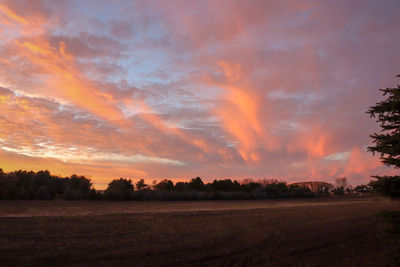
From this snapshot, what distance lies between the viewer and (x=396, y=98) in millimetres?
7898

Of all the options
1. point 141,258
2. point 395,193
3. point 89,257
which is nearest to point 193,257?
point 141,258

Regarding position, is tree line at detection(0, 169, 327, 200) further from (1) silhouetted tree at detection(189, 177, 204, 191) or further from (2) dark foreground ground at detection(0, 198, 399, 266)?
(2) dark foreground ground at detection(0, 198, 399, 266)

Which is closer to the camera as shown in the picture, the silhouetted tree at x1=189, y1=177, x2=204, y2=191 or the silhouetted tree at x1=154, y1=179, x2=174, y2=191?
the silhouetted tree at x1=154, y1=179, x2=174, y2=191

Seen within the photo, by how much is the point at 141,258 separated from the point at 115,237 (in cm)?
585

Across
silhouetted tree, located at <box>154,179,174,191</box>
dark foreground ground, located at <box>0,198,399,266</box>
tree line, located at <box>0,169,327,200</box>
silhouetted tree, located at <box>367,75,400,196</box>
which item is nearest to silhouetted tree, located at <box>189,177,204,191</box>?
silhouetted tree, located at <box>154,179,174,191</box>

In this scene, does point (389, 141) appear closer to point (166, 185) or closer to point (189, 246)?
point (189, 246)

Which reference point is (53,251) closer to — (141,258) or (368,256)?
(141,258)

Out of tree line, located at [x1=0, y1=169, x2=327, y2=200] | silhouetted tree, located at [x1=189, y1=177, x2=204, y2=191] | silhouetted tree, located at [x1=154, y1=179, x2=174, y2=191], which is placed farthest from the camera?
silhouetted tree, located at [x1=189, y1=177, x2=204, y2=191]

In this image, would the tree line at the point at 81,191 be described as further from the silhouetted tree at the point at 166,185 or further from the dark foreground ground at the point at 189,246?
the dark foreground ground at the point at 189,246

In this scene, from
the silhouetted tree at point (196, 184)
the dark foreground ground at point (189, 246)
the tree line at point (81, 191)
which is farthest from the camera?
the silhouetted tree at point (196, 184)

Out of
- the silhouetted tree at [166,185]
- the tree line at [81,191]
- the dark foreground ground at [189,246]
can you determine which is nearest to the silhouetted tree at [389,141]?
the dark foreground ground at [189,246]

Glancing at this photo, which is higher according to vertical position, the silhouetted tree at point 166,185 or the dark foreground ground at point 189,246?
the silhouetted tree at point 166,185

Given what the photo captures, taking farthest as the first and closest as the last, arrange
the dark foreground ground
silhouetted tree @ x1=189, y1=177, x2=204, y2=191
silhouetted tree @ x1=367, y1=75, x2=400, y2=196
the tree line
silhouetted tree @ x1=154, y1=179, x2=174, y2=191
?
1. silhouetted tree @ x1=189, y1=177, x2=204, y2=191
2. silhouetted tree @ x1=154, y1=179, x2=174, y2=191
3. the tree line
4. the dark foreground ground
5. silhouetted tree @ x1=367, y1=75, x2=400, y2=196

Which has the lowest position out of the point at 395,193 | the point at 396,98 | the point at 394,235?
the point at 394,235
